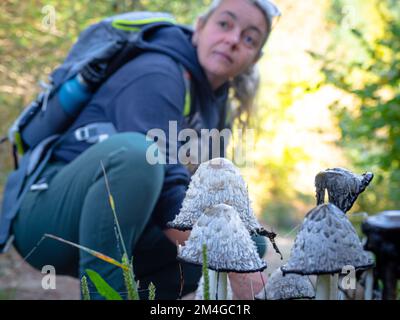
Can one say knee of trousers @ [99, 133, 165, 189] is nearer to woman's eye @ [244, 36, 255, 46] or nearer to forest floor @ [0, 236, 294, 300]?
woman's eye @ [244, 36, 255, 46]

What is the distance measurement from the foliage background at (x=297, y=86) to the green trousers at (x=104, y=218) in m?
0.29

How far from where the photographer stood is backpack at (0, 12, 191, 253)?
173 centimetres

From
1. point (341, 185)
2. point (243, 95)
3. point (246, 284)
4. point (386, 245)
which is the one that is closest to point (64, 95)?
point (243, 95)

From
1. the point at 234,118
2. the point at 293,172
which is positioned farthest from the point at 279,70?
the point at 234,118

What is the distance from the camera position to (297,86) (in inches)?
93.0

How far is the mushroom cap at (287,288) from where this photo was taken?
2.65 feet

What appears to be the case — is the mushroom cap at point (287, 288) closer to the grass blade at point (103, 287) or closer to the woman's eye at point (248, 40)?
the grass blade at point (103, 287)

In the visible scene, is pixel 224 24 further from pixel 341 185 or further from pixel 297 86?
pixel 341 185

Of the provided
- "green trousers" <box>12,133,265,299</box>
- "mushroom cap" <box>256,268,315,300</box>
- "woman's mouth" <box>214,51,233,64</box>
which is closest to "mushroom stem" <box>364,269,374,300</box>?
"green trousers" <box>12,133,265,299</box>

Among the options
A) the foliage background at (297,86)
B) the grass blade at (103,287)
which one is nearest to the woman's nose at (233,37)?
the foliage background at (297,86)

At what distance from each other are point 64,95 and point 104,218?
2.03 ft
